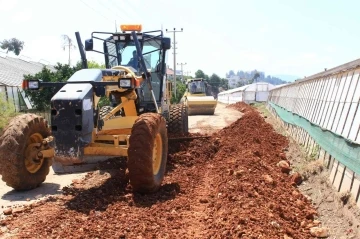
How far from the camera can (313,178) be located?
7117 millimetres

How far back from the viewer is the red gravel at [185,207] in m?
4.58

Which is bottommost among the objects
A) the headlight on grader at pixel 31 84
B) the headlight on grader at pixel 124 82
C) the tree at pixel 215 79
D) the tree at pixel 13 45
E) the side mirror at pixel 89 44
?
A: the tree at pixel 215 79

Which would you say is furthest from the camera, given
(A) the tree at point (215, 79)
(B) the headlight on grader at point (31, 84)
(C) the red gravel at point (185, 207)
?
(A) the tree at point (215, 79)

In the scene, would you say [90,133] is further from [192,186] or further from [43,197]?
[192,186]

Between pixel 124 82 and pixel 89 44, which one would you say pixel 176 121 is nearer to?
pixel 89 44

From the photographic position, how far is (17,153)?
624 centimetres

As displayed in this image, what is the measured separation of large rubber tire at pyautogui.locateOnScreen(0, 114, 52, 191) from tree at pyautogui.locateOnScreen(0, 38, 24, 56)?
8560 centimetres

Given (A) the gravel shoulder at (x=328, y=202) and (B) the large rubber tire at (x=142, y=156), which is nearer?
(A) the gravel shoulder at (x=328, y=202)

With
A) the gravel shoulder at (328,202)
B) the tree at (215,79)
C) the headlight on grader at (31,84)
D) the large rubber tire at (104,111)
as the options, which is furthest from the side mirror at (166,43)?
the tree at (215,79)

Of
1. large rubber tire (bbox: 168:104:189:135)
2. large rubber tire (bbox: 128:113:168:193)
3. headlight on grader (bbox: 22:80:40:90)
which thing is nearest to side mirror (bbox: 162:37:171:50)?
large rubber tire (bbox: 168:104:189:135)

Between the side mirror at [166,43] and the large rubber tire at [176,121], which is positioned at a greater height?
the side mirror at [166,43]

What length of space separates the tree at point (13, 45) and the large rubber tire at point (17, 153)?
85600mm

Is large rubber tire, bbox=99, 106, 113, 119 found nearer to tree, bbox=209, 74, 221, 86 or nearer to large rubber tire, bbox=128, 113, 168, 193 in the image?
large rubber tire, bbox=128, 113, 168, 193

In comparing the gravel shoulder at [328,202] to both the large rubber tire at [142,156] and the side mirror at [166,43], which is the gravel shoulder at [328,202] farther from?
the side mirror at [166,43]
